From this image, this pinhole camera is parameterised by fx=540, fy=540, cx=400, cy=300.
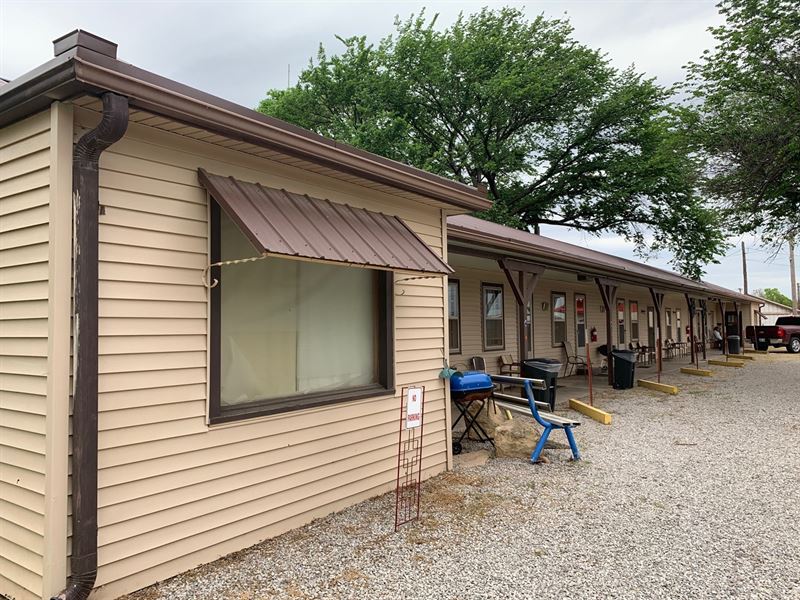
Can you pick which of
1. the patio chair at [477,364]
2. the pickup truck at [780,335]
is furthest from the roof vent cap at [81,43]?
the pickup truck at [780,335]

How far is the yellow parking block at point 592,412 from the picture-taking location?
830cm

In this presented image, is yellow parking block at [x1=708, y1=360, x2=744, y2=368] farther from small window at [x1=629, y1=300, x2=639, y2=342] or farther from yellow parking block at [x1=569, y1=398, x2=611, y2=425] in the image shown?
yellow parking block at [x1=569, y1=398, x2=611, y2=425]

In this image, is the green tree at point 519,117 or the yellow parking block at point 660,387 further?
the green tree at point 519,117

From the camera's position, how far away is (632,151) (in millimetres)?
23641

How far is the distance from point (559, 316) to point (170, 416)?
41.2ft

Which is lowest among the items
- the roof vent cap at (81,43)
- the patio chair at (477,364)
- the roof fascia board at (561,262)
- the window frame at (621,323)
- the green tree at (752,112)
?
the patio chair at (477,364)

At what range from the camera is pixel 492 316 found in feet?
39.0

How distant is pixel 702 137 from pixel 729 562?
12347 mm

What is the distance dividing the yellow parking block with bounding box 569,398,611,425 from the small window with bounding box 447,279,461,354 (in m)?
2.41

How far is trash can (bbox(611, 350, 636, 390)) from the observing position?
1202cm

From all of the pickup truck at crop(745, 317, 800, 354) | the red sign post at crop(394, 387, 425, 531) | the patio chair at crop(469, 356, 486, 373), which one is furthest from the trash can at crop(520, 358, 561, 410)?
the pickup truck at crop(745, 317, 800, 354)

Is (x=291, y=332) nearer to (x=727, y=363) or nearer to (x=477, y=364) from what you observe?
(x=477, y=364)

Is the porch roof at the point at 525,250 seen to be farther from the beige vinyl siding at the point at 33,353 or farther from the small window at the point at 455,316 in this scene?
the beige vinyl siding at the point at 33,353

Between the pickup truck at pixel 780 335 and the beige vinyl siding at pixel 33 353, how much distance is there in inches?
1077
